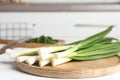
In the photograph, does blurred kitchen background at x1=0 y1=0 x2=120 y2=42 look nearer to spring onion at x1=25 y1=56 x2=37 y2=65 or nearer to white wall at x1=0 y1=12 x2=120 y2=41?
white wall at x1=0 y1=12 x2=120 y2=41

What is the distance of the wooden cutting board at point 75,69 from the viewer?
863 millimetres

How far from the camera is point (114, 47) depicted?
1013mm

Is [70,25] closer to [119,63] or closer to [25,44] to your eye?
[25,44]

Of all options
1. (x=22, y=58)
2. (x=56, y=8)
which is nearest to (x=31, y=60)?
(x=22, y=58)

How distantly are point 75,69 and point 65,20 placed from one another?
1.75m

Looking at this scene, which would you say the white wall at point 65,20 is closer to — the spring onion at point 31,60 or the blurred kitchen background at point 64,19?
the blurred kitchen background at point 64,19

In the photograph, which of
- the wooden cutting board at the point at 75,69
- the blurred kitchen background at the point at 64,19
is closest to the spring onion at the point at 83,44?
the wooden cutting board at the point at 75,69

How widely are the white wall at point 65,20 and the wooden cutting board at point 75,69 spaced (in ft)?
5.40

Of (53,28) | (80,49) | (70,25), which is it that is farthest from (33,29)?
(80,49)

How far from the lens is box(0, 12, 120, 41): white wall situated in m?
2.59

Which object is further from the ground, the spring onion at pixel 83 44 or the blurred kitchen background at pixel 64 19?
the blurred kitchen background at pixel 64 19

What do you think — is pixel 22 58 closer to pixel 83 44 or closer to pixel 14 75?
pixel 14 75

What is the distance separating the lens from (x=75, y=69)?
87 cm

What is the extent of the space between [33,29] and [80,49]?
1.65m
